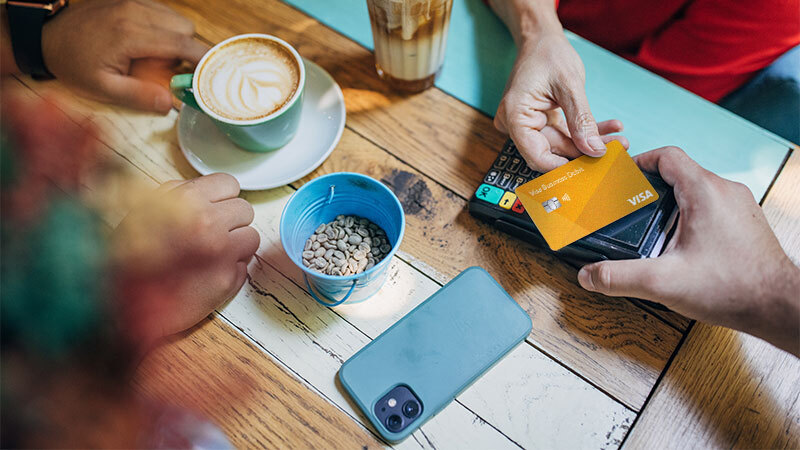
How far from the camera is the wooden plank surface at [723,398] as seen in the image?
614 millimetres

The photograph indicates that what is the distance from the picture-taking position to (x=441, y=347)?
64 cm

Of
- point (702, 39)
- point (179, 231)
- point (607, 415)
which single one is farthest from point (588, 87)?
point (179, 231)

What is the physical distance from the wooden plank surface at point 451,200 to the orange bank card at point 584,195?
0.25ft

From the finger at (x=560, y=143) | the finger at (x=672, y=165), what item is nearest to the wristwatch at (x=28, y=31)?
the finger at (x=560, y=143)

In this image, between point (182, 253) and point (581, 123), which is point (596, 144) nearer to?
point (581, 123)

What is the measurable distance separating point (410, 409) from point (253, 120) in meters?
0.44

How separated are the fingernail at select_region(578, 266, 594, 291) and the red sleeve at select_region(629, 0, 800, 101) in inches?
19.3

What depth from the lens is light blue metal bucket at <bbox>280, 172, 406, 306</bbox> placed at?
0.62 meters

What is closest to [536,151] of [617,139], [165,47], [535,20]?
[617,139]

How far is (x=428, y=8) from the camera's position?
704 mm

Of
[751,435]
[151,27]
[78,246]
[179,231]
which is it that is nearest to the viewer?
[78,246]

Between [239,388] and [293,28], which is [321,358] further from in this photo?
[293,28]

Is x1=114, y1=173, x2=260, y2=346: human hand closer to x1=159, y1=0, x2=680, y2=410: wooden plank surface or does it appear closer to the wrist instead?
x1=159, y1=0, x2=680, y2=410: wooden plank surface

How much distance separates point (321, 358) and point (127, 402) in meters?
0.31
